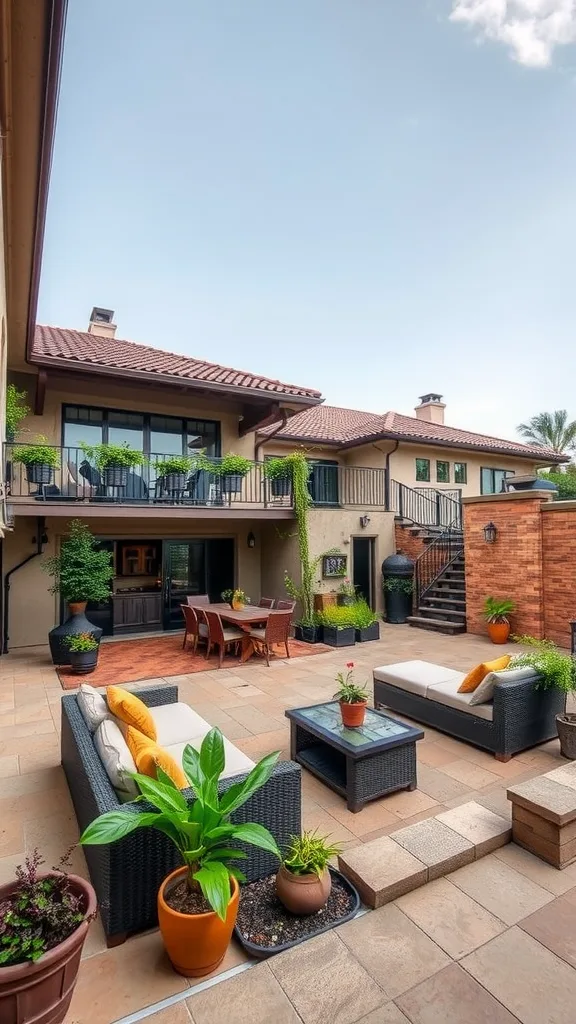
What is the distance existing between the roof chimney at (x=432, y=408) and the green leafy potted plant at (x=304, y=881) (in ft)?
61.5

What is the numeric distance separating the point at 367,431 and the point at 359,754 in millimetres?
11532

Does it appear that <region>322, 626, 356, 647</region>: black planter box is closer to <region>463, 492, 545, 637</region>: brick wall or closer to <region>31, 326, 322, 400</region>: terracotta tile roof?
<region>463, 492, 545, 637</region>: brick wall

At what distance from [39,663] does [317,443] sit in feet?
29.1

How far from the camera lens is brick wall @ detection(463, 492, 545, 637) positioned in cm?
913

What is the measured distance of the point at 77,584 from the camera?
26.3 ft

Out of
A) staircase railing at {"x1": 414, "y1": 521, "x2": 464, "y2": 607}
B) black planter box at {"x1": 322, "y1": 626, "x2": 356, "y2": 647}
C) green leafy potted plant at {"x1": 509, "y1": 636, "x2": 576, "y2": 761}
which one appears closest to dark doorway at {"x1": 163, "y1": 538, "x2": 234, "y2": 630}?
black planter box at {"x1": 322, "y1": 626, "x2": 356, "y2": 647}

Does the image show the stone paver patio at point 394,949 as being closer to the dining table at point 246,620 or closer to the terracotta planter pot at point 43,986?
the terracotta planter pot at point 43,986

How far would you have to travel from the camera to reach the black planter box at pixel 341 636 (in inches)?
374

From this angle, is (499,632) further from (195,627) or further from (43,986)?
(43,986)

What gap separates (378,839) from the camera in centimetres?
303

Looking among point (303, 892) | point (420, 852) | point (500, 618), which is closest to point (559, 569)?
point (500, 618)

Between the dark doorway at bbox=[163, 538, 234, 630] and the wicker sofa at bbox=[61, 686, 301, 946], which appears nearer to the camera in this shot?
the wicker sofa at bbox=[61, 686, 301, 946]

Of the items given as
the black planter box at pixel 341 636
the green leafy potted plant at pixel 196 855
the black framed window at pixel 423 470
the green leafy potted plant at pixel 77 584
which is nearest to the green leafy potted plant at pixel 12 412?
the green leafy potted plant at pixel 77 584

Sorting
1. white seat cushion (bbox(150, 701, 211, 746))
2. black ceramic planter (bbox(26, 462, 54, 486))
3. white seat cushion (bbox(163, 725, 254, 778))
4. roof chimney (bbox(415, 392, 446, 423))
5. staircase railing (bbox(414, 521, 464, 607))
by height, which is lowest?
white seat cushion (bbox(150, 701, 211, 746))
